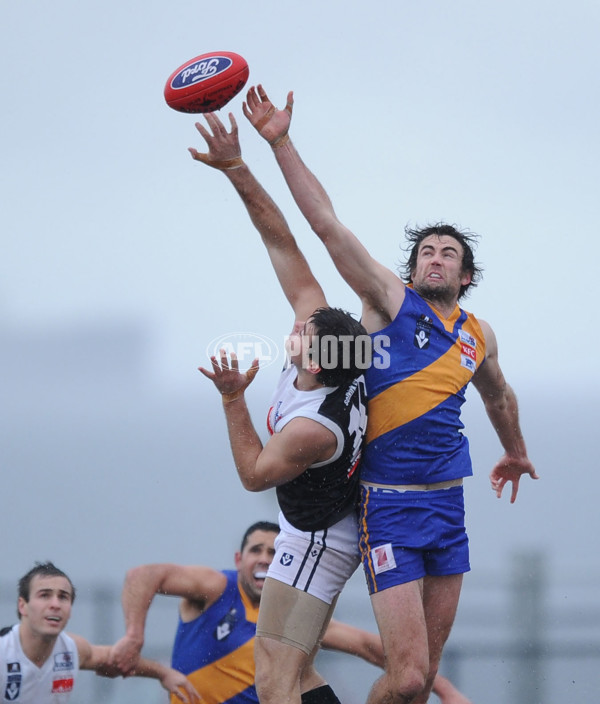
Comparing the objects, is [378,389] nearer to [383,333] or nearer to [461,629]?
[383,333]

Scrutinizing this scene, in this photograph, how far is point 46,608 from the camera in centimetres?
556

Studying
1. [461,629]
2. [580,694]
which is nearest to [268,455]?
[461,629]

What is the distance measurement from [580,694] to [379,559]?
→ 8.22 m

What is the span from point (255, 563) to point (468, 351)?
67.5 inches

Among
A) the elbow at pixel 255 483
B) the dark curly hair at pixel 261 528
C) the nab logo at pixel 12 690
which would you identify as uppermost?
the elbow at pixel 255 483

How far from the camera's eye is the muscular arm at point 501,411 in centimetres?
460

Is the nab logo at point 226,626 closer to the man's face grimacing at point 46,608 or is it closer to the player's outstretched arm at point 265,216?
the man's face grimacing at point 46,608

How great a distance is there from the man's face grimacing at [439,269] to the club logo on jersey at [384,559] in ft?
3.76

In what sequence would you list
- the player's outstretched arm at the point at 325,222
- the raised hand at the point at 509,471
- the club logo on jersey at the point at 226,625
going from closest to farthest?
the player's outstretched arm at the point at 325,222, the raised hand at the point at 509,471, the club logo on jersey at the point at 226,625

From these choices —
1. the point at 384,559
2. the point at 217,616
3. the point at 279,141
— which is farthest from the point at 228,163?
the point at 217,616

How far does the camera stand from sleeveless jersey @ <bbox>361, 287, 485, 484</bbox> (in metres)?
4.01

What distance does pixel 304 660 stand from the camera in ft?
12.9

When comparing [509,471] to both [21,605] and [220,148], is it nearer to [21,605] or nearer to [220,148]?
[220,148]

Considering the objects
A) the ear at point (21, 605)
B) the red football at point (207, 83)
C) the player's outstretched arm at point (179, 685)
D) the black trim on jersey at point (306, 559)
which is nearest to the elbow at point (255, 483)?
the black trim on jersey at point (306, 559)
